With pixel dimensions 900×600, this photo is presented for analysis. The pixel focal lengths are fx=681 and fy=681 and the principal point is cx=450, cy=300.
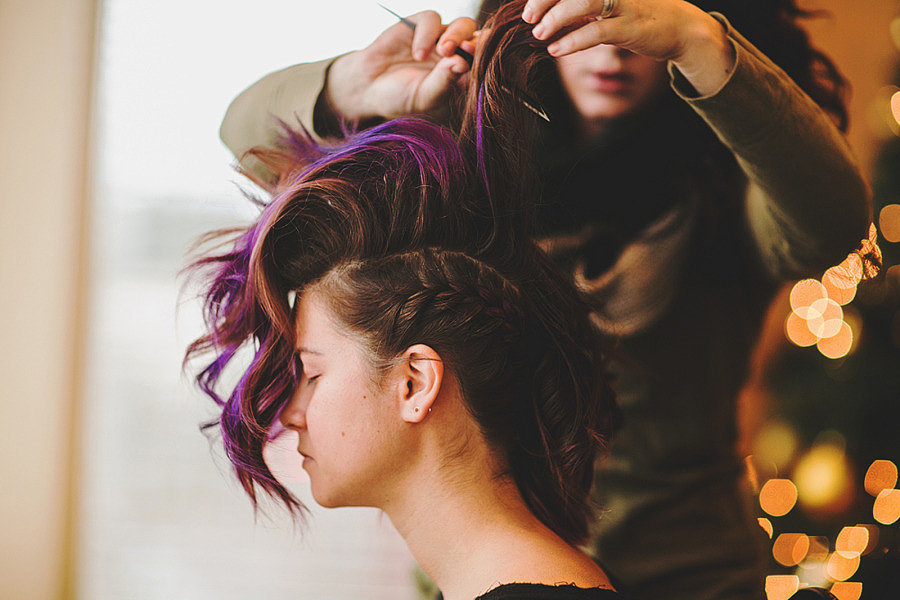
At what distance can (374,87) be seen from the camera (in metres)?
1.09

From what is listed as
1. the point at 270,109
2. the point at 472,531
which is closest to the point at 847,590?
the point at 472,531

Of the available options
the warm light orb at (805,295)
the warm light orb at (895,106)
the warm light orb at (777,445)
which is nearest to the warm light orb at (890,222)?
the warm light orb at (895,106)

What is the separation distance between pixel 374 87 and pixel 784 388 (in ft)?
2.62

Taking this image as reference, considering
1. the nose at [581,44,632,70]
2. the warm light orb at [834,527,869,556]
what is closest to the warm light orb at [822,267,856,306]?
the warm light orb at [834,527,869,556]

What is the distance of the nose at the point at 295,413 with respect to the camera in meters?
0.85

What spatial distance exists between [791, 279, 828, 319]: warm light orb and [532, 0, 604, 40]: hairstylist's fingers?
0.54 meters

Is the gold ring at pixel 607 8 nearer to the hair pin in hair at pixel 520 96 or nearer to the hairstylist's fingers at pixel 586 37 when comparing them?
the hairstylist's fingers at pixel 586 37

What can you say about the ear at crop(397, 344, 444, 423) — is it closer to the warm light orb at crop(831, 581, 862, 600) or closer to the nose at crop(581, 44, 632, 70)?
the nose at crop(581, 44, 632, 70)

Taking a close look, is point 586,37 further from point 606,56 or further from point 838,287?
point 838,287

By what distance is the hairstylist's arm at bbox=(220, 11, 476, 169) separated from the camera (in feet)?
3.27

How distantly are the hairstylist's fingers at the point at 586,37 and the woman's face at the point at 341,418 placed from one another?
41 centimetres

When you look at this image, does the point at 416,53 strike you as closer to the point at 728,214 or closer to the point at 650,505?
the point at 728,214

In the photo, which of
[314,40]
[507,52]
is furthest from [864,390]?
[314,40]

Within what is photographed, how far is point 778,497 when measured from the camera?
1049 mm
